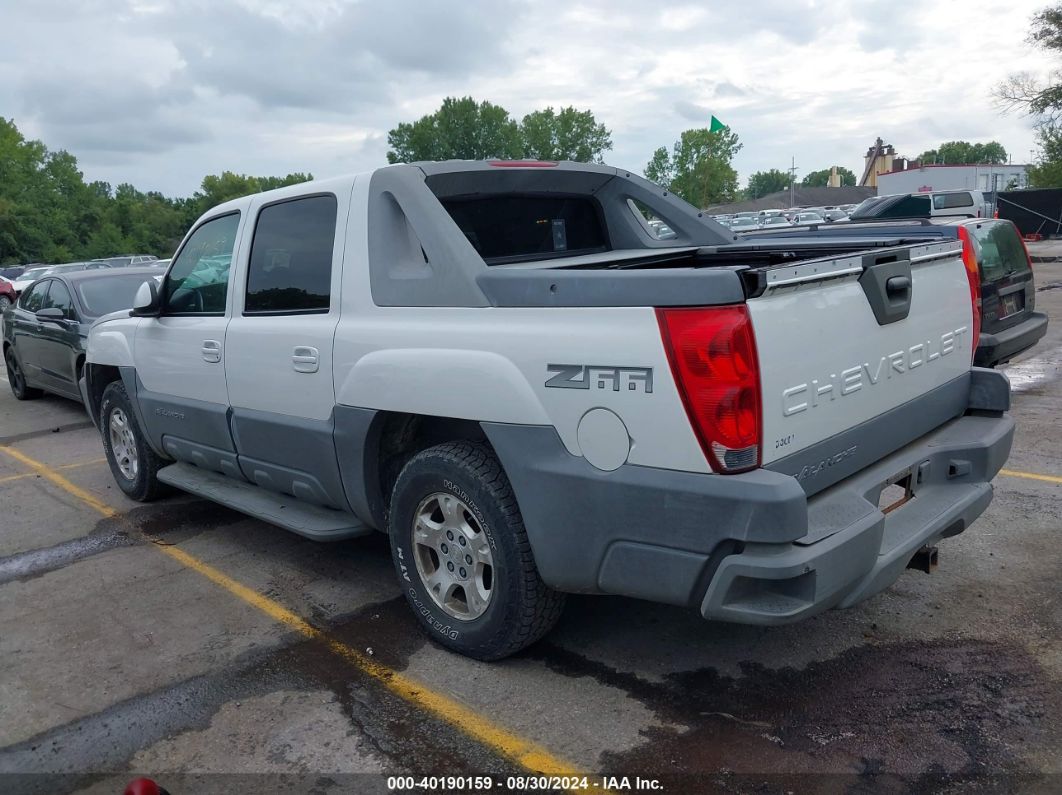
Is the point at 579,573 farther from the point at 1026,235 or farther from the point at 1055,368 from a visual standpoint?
the point at 1026,235

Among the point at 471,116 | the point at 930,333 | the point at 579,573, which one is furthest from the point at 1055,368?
the point at 471,116

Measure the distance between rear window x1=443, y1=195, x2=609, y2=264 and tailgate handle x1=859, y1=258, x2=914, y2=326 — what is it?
174 cm

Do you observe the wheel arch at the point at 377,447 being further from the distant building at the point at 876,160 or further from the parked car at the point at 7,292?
the distant building at the point at 876,160

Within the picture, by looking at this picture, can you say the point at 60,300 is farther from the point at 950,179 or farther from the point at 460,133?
the point at 460,133

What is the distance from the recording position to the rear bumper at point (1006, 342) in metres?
7.11

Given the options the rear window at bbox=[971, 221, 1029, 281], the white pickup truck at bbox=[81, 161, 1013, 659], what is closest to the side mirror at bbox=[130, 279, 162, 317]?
the white pickup truck at bbox=[81, 161, 1013, 659]

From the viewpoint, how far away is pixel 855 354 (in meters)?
3.15

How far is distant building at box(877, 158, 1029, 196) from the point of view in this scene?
4944 centimetres

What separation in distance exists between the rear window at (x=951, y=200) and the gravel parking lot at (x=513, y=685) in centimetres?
2373

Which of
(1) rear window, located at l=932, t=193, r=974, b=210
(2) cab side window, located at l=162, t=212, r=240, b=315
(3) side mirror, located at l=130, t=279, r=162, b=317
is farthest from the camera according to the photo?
(1) rear window, located at l=932, t=193, r=974, b=210

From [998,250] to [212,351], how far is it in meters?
6.70

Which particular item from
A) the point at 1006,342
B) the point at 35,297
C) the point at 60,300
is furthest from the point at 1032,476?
the point at 35,297

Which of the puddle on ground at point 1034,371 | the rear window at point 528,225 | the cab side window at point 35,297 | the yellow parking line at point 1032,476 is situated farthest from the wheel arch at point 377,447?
the cab side window at point 35,297

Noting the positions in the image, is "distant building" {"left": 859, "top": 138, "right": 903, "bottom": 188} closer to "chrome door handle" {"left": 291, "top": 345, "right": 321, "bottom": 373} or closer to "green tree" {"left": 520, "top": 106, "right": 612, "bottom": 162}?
"green tree" {"left": 520, "top": 106, "right": 612, "bottom": 162}
